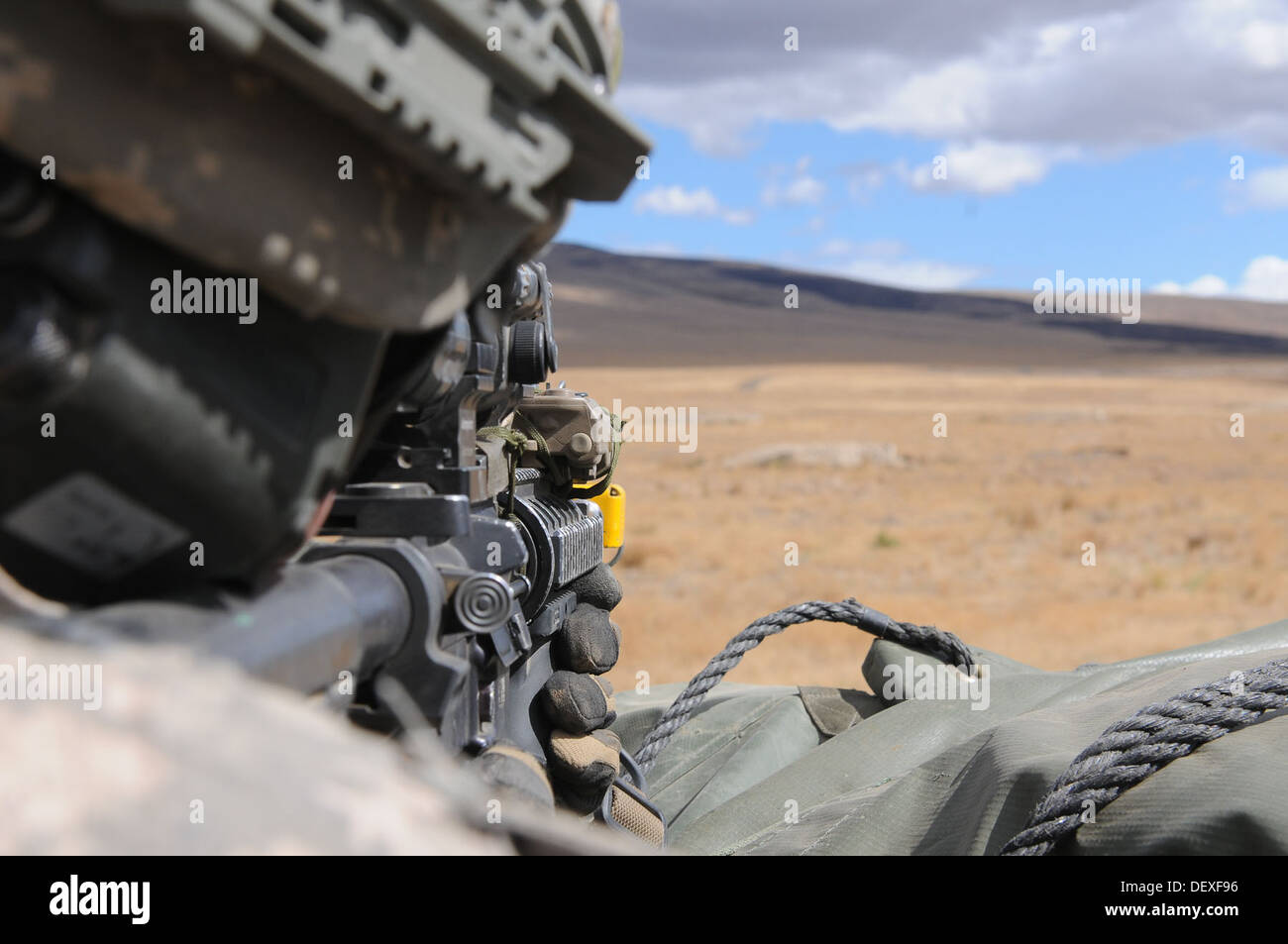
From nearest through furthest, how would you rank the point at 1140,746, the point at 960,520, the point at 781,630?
1. the point at 1140,746
2. the point at 781,630
3. the point at 960,520

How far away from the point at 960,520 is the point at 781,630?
12.5m

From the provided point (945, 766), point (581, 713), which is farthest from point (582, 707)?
point (945, 766)

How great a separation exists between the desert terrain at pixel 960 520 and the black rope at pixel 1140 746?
333 cm

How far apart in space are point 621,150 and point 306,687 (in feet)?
2.26

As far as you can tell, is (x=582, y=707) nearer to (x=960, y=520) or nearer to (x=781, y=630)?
(x=781, y=630)

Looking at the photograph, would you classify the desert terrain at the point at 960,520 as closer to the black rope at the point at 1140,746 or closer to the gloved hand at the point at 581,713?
the gloved hand at the point at 581,713

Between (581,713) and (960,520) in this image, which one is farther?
(960,520)

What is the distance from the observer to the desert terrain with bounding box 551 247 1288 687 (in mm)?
9508

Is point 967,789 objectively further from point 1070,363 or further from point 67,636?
point 1070,363

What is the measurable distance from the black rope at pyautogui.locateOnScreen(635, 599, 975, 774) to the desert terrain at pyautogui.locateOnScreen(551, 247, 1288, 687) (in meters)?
1.58

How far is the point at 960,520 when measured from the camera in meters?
15.8

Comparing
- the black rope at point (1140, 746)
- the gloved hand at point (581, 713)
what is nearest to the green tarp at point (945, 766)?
the black rope at point (1140, 746)

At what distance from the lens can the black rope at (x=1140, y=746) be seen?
201 cm

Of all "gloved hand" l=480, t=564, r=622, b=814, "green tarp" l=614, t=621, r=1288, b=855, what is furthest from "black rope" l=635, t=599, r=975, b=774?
"gloved hand" l=480, t=564, r=622, b=814
